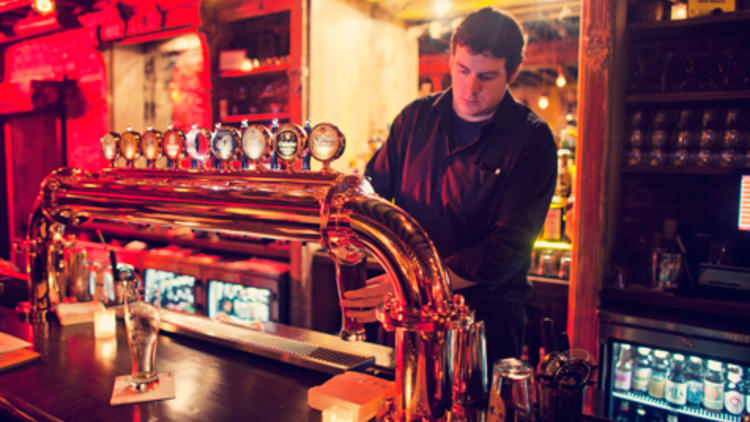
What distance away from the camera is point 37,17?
6.07 metres

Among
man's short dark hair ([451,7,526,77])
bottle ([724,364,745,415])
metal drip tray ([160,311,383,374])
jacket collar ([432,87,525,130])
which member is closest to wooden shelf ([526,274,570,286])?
bottle ([724,364,745,415])

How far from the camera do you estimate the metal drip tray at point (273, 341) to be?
1.29 metres

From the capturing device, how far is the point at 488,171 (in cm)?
190

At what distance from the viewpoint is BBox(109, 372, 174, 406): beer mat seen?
1.08 metres

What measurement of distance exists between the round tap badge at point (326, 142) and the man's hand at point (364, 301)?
44 centimetres

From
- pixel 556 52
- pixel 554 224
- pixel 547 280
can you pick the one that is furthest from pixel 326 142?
pixel 556 52

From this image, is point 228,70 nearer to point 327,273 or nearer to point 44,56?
point 327,273

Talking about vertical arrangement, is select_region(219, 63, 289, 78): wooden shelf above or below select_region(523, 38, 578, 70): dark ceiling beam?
below

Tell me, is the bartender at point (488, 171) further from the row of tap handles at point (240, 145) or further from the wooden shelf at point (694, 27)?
the wooden shelf at point (694, 27)

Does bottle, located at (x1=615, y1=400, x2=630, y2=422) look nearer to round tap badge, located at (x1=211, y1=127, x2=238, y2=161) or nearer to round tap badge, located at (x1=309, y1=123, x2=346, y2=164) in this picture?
round tap badge, located at (x1=309, y1=123, x2=346, y2=164)

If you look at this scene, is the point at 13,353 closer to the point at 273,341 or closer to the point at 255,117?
the point at 273,341

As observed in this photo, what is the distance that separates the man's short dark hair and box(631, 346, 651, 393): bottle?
174 cm

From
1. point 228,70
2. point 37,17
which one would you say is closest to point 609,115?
point 228,70

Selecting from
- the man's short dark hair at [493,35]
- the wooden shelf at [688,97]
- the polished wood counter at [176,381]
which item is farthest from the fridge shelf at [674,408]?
the polished wood counter at [176,381]
